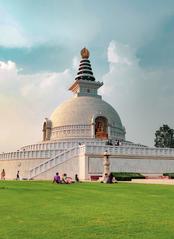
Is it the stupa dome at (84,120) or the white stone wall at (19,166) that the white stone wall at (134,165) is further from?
the stupa dome at (84,120)

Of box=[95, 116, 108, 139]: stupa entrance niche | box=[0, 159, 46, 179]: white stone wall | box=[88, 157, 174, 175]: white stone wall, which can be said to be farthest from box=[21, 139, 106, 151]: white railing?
→ box=[88, 157, 174, 175]: white stone wall

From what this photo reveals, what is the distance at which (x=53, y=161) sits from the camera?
135 feet

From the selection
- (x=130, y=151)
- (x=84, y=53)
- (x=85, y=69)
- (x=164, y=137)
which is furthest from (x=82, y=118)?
(x=164, y=137)

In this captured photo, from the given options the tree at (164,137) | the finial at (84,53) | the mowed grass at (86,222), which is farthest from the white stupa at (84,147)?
the mowed grass at (86,222)

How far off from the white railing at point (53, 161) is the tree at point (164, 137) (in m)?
28.3

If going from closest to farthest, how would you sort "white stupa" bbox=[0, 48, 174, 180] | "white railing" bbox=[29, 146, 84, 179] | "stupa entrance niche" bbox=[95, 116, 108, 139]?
"white railing" bbox=[29, 146, 84, 179], "white stupa" bbox=[0, 48, 174, 180], "stupa entrance niche" bbox=[95, 116, 108, 139]

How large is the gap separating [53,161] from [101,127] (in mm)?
16566

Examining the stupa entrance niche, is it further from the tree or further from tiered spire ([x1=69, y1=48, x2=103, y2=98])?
the tree

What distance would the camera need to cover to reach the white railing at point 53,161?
40.5 meters

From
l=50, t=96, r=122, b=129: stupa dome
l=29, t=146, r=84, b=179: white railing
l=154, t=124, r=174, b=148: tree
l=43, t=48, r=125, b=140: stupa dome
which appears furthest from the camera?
l=154, t=124, r=174, b=148: tree

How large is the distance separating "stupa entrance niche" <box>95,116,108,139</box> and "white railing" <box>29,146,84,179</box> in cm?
1304

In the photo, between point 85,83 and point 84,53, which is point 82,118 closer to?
point 85,83

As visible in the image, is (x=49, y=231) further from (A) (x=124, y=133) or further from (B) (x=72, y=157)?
(A) (x=124, y=133)

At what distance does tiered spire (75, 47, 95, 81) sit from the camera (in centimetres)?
6694
